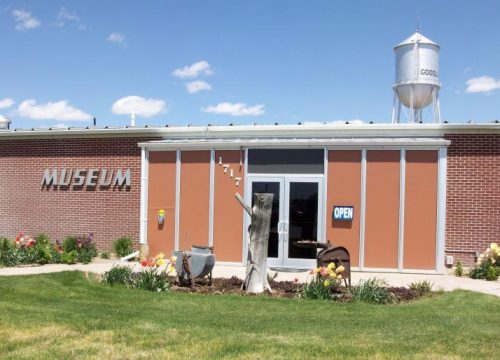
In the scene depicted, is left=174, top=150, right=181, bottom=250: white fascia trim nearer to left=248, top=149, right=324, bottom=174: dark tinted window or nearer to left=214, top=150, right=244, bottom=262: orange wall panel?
left=214, top=150, right=244, bottom=262: orange wall panel

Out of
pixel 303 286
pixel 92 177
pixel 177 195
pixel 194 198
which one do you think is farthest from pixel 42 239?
pixel 303 286

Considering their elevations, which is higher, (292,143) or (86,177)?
(292,143)

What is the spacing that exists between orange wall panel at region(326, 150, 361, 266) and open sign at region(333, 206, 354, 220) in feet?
0.27

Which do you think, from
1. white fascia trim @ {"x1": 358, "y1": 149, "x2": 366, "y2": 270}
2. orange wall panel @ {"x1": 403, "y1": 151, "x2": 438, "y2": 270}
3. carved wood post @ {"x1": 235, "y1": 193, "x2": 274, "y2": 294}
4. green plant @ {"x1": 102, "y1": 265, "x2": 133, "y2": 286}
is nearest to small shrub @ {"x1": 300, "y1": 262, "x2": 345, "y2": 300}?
carved wood post @ {"x1": 235, "y1": 193, "x2": 274, "y2": 294}

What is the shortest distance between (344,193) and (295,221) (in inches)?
52.3

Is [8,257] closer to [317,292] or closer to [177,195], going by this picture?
[177,195]

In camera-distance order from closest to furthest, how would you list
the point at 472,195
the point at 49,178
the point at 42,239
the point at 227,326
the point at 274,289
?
the point at 227,326 < the point at 274,289 < the point at 472,195 < the point at 42,239 < the point at 49,178

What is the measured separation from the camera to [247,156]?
14422mm

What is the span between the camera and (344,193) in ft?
45.1

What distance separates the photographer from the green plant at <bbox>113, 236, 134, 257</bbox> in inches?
607

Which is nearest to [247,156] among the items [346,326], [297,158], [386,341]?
[297,158]

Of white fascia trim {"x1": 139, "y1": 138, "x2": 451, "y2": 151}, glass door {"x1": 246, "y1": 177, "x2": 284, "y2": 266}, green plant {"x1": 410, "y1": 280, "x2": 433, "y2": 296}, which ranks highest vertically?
white fascia trim {"x1": 139, "y1": 138, "x2": 451, "y2": 151}

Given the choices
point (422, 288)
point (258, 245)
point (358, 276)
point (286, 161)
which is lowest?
point (358, 276)

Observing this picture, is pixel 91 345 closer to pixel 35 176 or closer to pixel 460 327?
pixel 460 327
